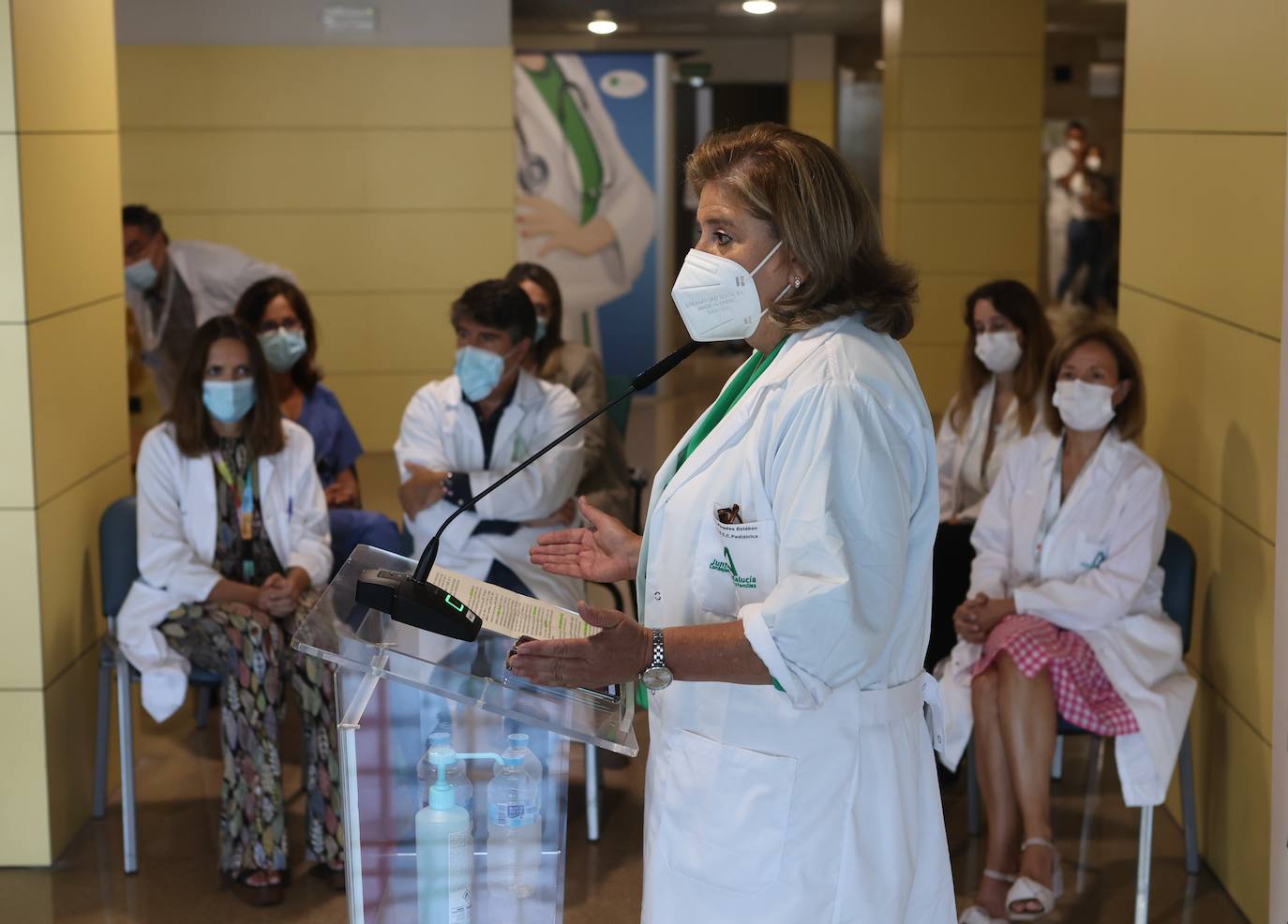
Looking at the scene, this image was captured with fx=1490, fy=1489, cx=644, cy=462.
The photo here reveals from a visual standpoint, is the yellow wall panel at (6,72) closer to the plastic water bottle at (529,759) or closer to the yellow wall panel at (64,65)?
the yellow wall panel at (64,65)

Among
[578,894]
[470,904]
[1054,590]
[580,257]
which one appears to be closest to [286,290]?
[578,894]

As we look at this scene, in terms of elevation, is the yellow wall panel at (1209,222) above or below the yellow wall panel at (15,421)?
above

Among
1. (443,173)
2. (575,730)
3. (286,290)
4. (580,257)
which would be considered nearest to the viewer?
(575,730)

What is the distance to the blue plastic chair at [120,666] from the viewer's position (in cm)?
361

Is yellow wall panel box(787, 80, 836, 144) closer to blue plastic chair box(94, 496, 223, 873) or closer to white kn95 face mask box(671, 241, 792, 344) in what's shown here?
blue plastic chair box(94, 496, 223, 873)

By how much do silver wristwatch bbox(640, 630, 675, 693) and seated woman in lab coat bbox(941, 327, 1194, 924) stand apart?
180 cm

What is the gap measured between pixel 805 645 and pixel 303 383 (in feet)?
11.8

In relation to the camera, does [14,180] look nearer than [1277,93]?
No

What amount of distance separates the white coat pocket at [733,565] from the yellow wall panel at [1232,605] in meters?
1.85

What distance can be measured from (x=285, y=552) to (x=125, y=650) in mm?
450

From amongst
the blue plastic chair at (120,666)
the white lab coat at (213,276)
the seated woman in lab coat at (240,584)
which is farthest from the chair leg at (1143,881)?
the white lab coat at (213,276)

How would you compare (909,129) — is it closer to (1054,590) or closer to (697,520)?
(1054,590)

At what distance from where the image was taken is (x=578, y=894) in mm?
3506

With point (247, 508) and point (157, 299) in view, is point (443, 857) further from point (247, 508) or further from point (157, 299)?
point (157, 299)
